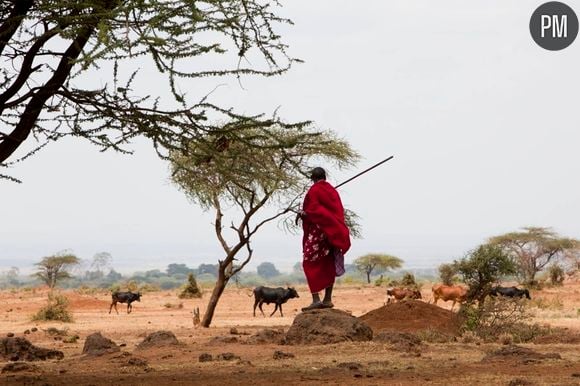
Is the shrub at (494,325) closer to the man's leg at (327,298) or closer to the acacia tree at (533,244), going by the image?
the man's leg at (327,298)

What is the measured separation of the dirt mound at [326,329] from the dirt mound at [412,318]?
9.85 ft

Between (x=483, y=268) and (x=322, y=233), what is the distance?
9580 millimetres

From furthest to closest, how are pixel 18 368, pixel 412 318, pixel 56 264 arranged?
pixel 56 264 < pixel 412 318 < pixel 18 368

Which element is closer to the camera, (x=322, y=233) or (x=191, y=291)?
(x=322, y=233)

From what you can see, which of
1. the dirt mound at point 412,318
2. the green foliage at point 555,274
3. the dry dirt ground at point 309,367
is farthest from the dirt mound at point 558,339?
the green foliage at point 555,274

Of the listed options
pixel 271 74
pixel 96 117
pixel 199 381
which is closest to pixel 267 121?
pixel 271 74

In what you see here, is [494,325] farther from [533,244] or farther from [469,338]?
[533,244]

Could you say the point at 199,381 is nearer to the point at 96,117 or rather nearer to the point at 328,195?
the point at 96,117

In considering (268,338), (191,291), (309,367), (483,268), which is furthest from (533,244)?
(309,367)

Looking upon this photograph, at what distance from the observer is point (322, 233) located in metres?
13.8

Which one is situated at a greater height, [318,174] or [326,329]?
[318,174]

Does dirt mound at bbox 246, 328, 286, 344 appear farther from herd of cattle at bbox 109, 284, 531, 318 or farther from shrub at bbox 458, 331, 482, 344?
herd of cattle at bbox 109, 284, 531, 318

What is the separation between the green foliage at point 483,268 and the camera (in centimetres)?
2236

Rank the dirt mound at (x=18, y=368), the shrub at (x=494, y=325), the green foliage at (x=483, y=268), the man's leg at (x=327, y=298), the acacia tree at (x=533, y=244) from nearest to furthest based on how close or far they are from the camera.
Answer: the dirt mound at (x=18, y=368)
the man's leg at (x=327, y=298)
the shrub at (x=494, y=325)
the green foliage at (x=483, y=268)
the acacia tree at (x=533, y=244)
